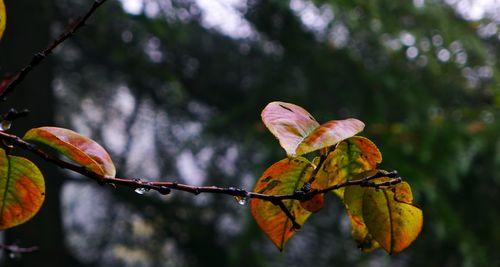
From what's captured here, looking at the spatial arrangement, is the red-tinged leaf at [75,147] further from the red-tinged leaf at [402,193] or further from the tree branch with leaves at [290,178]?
the red-tinged leaf at [402,193]

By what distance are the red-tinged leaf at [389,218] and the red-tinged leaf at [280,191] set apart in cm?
7

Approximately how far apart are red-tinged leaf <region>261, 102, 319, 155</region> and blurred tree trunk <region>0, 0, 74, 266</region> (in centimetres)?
166

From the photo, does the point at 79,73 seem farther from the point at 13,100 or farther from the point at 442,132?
the point at 442,132

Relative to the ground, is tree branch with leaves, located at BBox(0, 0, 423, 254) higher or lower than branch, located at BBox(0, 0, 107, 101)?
lower

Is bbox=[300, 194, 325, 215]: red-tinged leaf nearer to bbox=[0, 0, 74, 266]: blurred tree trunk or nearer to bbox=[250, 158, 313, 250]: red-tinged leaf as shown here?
bbox=[250, 158, 313, 250]: red-tinged leaf

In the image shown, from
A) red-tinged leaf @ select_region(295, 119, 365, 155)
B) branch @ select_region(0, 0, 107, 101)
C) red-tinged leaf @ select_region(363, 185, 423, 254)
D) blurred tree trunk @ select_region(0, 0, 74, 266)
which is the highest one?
blurred tree trunk @ select_region(0, 0, 74, 266)

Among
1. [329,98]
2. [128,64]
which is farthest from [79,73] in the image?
[329,98]

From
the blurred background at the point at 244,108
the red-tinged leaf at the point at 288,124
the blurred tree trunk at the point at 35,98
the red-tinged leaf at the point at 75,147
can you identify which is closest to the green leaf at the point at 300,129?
the red-tinged leaf at the point at 288,124

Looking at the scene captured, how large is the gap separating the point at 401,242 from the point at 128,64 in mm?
1954

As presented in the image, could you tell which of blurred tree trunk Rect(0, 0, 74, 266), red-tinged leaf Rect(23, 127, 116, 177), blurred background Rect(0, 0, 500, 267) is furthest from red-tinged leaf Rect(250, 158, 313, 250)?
blurred tree trunk Rect(0, 0, 74, 266)

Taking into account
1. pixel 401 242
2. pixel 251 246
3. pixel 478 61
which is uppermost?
pixel 478 61

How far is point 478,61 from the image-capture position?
231 centimetres

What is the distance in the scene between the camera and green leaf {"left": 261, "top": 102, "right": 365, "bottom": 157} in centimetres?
43

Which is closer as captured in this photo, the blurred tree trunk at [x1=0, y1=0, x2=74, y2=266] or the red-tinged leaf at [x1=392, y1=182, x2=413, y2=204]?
the red-tinged leaf at [x1=392, y1=182, x2=413, y2=204]
